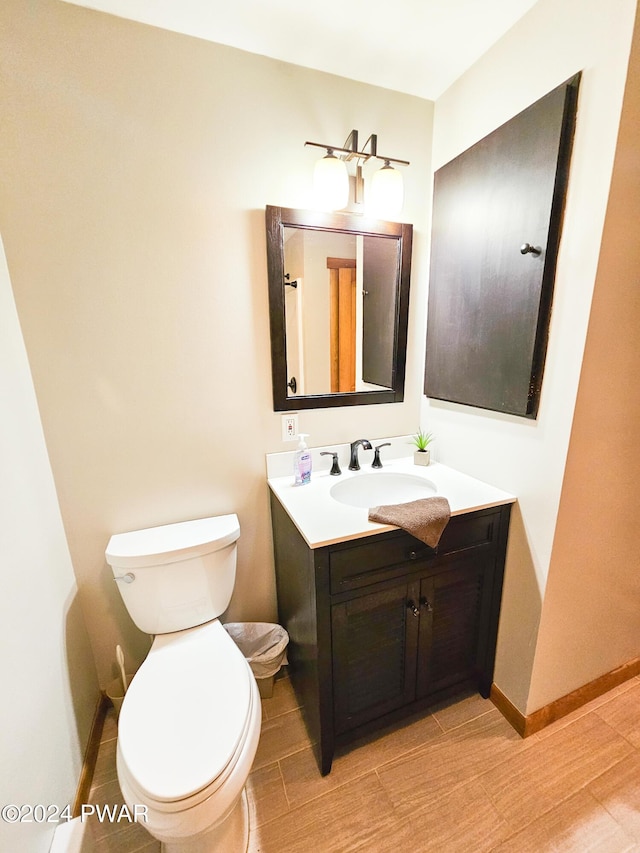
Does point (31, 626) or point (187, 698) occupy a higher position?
point (31, 626)

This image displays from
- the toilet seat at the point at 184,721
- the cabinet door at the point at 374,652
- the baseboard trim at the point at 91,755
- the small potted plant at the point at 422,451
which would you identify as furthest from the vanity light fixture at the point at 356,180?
the baseboard trim at the point at 91,755

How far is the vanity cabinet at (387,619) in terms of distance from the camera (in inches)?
41.8

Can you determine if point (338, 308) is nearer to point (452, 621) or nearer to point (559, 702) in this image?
point (452, 621)

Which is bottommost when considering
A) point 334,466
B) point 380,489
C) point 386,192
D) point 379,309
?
point 380,489

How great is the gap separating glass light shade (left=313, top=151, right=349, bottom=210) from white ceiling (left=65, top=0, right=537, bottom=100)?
1.00 ft

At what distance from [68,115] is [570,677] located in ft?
8.30

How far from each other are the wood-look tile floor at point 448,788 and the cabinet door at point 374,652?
0.58 ft

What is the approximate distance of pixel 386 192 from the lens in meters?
1.28

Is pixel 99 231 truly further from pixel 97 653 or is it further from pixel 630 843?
pixel 630 843

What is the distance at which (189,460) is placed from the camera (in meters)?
1.34

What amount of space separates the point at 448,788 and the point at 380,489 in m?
0.99

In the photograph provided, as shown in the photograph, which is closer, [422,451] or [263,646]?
[263,646]

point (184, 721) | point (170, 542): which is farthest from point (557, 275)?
point (184, 721)

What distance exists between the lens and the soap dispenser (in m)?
1.35
